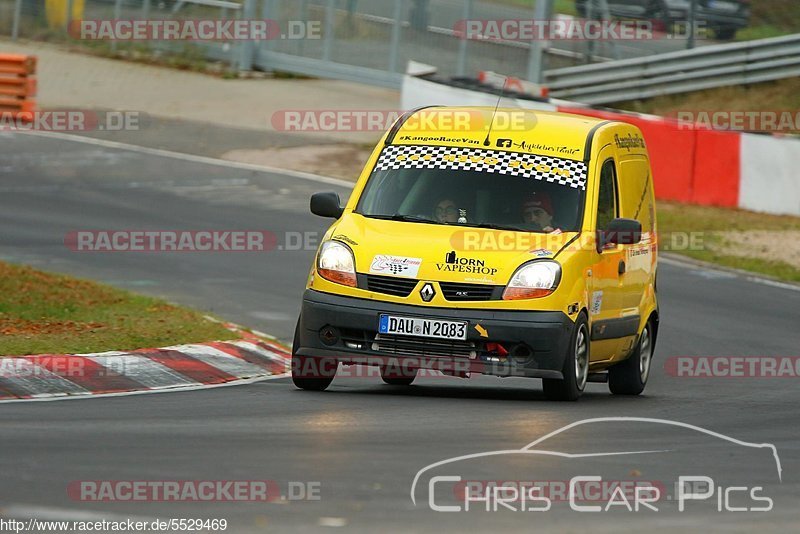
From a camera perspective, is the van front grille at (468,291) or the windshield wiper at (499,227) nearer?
the van front grille at (468,291)

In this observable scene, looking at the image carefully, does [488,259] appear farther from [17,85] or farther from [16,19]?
[16,19]

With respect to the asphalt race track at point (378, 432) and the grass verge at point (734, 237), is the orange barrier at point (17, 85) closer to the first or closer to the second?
the asphalt race track at point (378, 432)

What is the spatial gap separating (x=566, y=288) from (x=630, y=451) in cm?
204

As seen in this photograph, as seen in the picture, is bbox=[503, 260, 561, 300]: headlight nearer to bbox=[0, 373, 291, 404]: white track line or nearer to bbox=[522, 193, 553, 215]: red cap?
bbox=[522, 193, 553, 215]: red cap

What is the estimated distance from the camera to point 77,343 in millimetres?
11188

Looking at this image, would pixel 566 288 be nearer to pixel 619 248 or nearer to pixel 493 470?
pixel 619 248

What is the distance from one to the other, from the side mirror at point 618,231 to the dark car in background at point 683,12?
17.9 meters

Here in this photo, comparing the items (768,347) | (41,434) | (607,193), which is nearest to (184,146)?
(768,347)

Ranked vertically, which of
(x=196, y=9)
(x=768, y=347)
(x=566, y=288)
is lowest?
(x=768, y=347)

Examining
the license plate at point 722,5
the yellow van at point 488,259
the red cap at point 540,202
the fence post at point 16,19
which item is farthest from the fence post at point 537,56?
the red cap at point 540,202

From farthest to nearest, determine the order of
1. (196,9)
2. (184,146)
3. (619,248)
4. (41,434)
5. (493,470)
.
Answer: (196,9) → (184,146) → (619,248) → (41,434) → (493,470)

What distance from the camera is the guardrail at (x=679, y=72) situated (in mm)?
28359

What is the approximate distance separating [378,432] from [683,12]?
2149 centimetres

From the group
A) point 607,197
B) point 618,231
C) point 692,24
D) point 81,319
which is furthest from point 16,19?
point 618,231
